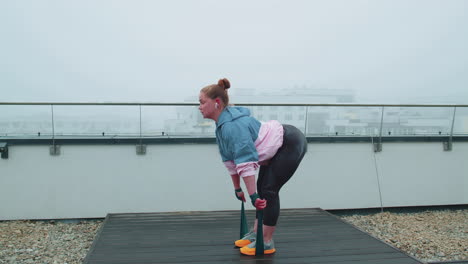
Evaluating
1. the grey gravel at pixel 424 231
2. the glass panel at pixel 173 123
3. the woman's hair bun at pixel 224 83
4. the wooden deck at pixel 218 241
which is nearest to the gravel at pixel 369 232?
the grey gravel at pixel 424 231

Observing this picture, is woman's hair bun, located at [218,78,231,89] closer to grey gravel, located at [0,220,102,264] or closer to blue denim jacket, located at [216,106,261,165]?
blue denim jacket, located at [216,106,261,165]

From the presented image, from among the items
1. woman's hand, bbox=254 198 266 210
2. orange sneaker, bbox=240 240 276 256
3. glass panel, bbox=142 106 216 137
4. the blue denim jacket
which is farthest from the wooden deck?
glass panel, bbox=142 106 216 137

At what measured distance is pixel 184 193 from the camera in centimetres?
521

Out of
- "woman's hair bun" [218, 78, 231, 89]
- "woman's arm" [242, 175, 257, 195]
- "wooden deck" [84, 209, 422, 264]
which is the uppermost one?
"woman's hair bun" [218, 78, 231, 89]

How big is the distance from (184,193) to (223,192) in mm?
530

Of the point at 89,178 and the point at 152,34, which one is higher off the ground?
the point at 152,34

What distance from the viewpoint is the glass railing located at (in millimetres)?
5027

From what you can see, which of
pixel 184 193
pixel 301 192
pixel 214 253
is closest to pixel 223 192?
pixel 184 193

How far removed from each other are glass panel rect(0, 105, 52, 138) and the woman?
315 centimetres

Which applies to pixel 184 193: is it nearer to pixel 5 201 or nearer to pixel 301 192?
pixel 301 192

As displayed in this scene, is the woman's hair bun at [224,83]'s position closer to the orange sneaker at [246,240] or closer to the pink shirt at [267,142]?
the pink shirt at [267,142]

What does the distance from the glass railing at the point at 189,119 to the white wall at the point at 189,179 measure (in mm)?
209

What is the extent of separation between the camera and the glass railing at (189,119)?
16.5 feet

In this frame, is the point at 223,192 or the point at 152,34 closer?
the point at 223,192
